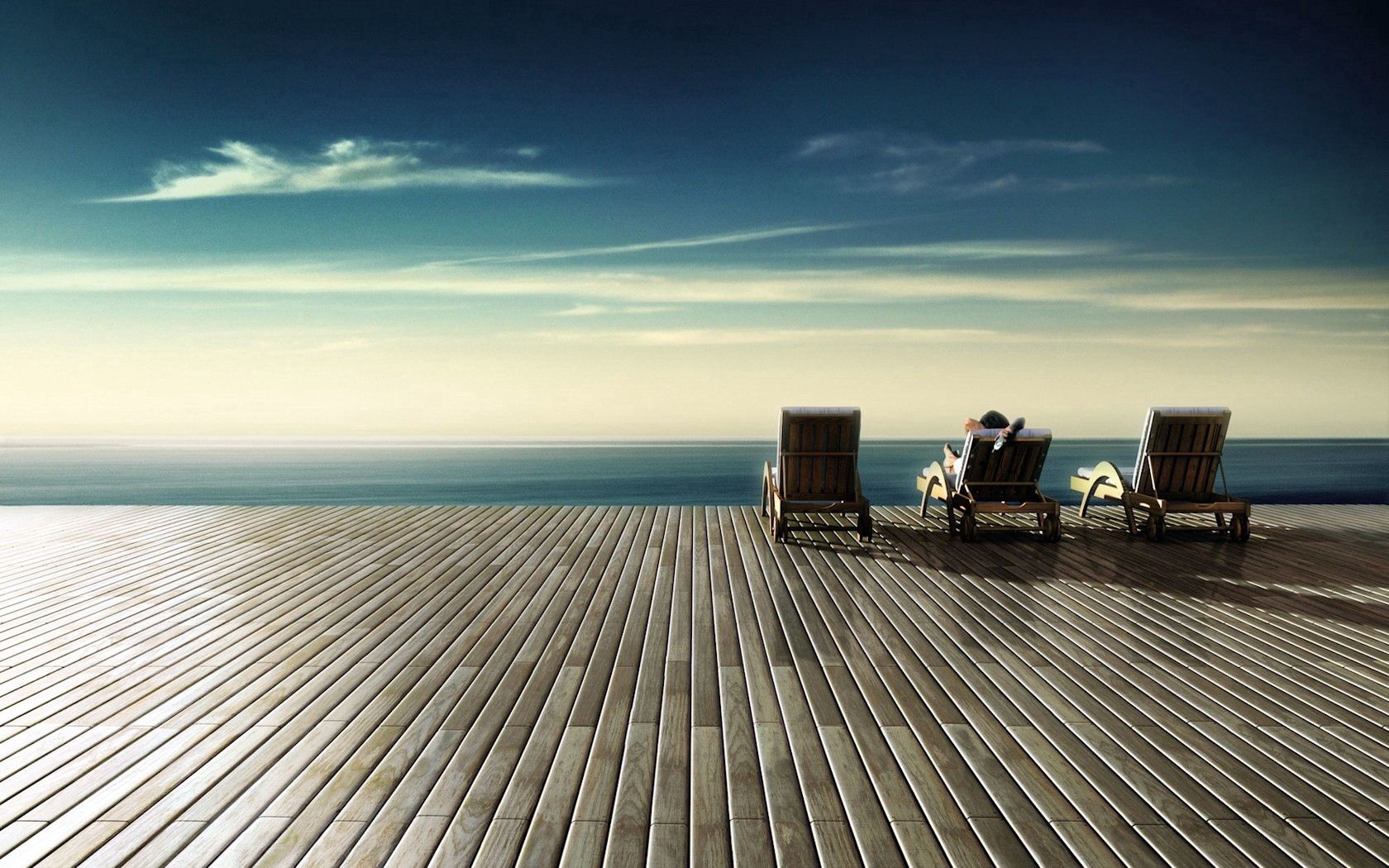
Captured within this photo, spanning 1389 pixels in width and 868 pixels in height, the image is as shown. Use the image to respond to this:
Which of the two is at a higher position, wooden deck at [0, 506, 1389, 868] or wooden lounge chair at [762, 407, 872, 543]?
wooden lounge chair at [762, 407, 872, 543]

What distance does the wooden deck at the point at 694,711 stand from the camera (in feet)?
6.10

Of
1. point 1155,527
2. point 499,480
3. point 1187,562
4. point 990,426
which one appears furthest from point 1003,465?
point 499,480

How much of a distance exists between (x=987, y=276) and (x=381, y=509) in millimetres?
18853

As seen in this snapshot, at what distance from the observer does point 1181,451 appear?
5.78m

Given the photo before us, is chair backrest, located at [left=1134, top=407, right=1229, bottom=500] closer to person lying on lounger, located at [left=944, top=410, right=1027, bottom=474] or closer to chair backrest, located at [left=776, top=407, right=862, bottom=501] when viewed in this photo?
person lying on lounger, located at [left=944, top=410, right=1027, bottom=474]

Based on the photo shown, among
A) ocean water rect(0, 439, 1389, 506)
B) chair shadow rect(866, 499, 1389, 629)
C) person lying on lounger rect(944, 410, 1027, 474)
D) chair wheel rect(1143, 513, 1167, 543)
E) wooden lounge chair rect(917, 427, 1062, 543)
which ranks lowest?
ocean water rect(0, 439, 1389, 506)

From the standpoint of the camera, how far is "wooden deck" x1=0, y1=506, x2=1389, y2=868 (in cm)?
186

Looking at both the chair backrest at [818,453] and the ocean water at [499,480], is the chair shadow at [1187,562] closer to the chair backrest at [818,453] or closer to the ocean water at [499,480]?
the chair backrest at [818,453]

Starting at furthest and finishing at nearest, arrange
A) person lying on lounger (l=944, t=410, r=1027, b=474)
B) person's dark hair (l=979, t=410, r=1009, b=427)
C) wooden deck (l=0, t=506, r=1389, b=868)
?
1. person's dark hair (l=979, t=410, r=1009, b=427)
2. person lying on lounger (l=944, t=410, r=1027, b=474)
3. wooden deck (l=0, t=506, r=1389, b=868)

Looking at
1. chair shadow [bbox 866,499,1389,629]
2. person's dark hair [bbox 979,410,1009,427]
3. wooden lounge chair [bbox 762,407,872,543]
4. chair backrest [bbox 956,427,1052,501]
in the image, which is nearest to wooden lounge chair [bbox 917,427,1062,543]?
chair backrest [bbox 956,427,1052,501]

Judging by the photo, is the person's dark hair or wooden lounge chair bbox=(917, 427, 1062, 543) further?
the person's dark hair

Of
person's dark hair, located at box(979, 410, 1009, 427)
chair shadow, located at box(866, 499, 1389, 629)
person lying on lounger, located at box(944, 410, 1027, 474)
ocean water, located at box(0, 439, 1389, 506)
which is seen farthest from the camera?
ocean water, located at box(0, 439, 1389, 506)

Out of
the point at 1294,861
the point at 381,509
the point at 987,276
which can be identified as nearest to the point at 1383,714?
the point at 1294,861

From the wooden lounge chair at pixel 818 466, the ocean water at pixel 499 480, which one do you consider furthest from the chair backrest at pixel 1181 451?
the ocean water at pixel 499 480
